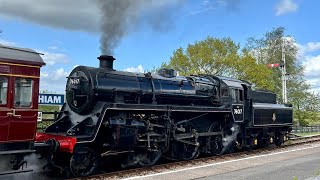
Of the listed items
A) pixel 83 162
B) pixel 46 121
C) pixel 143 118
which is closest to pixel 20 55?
pixel 83 162

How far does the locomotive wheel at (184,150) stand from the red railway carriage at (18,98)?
6.04 meters

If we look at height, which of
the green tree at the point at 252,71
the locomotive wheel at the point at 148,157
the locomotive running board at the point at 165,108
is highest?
the green tree at the point at 252,71

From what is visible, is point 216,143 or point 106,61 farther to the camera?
point 216,143

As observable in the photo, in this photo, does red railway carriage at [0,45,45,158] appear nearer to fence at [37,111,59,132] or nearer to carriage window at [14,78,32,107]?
carriage window at [14,78,32,107]

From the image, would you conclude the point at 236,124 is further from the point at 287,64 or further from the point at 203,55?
the point at 287,64

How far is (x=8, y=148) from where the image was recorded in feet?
27.7

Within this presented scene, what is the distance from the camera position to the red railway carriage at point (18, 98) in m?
8.35

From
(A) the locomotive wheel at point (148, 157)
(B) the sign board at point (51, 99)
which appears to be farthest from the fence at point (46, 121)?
(A) the locomotive wheel at point (148, 157)

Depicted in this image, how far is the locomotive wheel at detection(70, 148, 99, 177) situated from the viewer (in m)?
10.1

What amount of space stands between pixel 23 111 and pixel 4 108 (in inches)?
18.6

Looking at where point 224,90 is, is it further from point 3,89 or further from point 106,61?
point 3,89

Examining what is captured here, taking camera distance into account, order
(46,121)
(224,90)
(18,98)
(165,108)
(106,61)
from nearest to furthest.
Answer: (18,98) → (106,61) → (165,108) → (46,121) → (224,90)

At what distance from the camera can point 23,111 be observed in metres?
8.67

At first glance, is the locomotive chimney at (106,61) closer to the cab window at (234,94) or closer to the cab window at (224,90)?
the cab window at (224,90)
